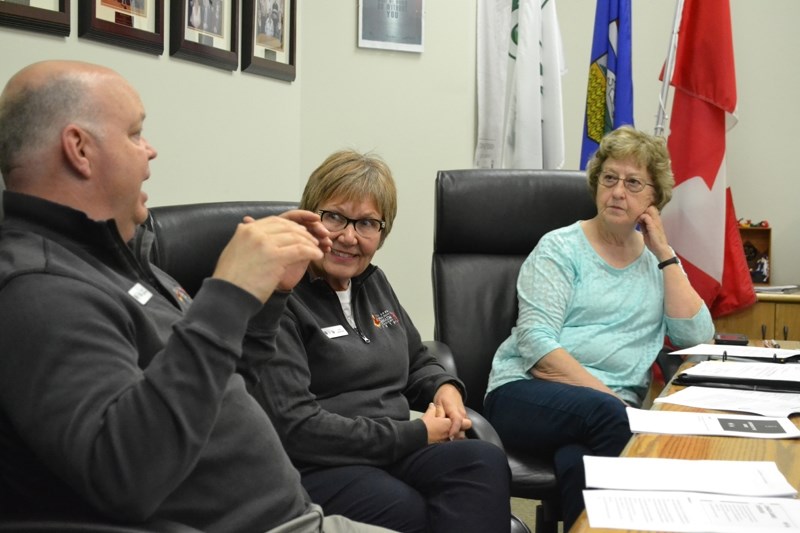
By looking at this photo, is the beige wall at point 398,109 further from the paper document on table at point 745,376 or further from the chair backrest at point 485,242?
the paper document on table at point 745,376

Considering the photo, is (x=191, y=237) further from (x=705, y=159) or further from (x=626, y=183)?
(x=705, y=159)

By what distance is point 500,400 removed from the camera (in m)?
2.35

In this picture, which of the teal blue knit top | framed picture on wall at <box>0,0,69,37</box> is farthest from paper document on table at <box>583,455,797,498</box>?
framed picture on wall at <box>0,0,69,37</box>

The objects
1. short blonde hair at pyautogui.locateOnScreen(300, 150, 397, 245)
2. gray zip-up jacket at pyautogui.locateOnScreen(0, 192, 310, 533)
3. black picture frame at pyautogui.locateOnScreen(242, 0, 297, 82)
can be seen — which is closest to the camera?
gray zip-up jacket at pyautogui.locateOnScreen(0, 192, 310, 533)

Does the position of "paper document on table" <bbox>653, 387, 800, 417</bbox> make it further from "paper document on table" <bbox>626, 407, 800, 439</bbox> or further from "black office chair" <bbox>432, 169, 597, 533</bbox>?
"black office chair" <bbox>432, 169, 597, 533</bbox>

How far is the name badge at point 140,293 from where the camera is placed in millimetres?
1189

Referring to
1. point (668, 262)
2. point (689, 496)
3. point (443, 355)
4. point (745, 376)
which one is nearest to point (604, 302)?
point (668, 262)

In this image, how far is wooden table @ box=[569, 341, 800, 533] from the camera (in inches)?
52.8

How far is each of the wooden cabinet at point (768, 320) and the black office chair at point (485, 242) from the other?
115cm

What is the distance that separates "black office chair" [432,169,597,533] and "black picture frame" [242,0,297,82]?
2.30 feet

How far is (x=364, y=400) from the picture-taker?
72.2 inches

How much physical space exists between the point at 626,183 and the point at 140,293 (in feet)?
5.45

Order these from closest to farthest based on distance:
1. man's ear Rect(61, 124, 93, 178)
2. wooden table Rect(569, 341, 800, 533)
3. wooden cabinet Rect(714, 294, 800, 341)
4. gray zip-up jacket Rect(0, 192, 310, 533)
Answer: gray zip-up jacket Rect(0, 192, 310, 533) → man's ear Rect(61, 124, 93, 178) → wooden table Rect(569, 341, 800, 533) → wooden cabinet Rect(714, 294, 800, 341)

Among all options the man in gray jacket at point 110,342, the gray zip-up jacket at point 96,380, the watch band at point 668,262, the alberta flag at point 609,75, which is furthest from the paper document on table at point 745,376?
the alberta flag at point 609,75
